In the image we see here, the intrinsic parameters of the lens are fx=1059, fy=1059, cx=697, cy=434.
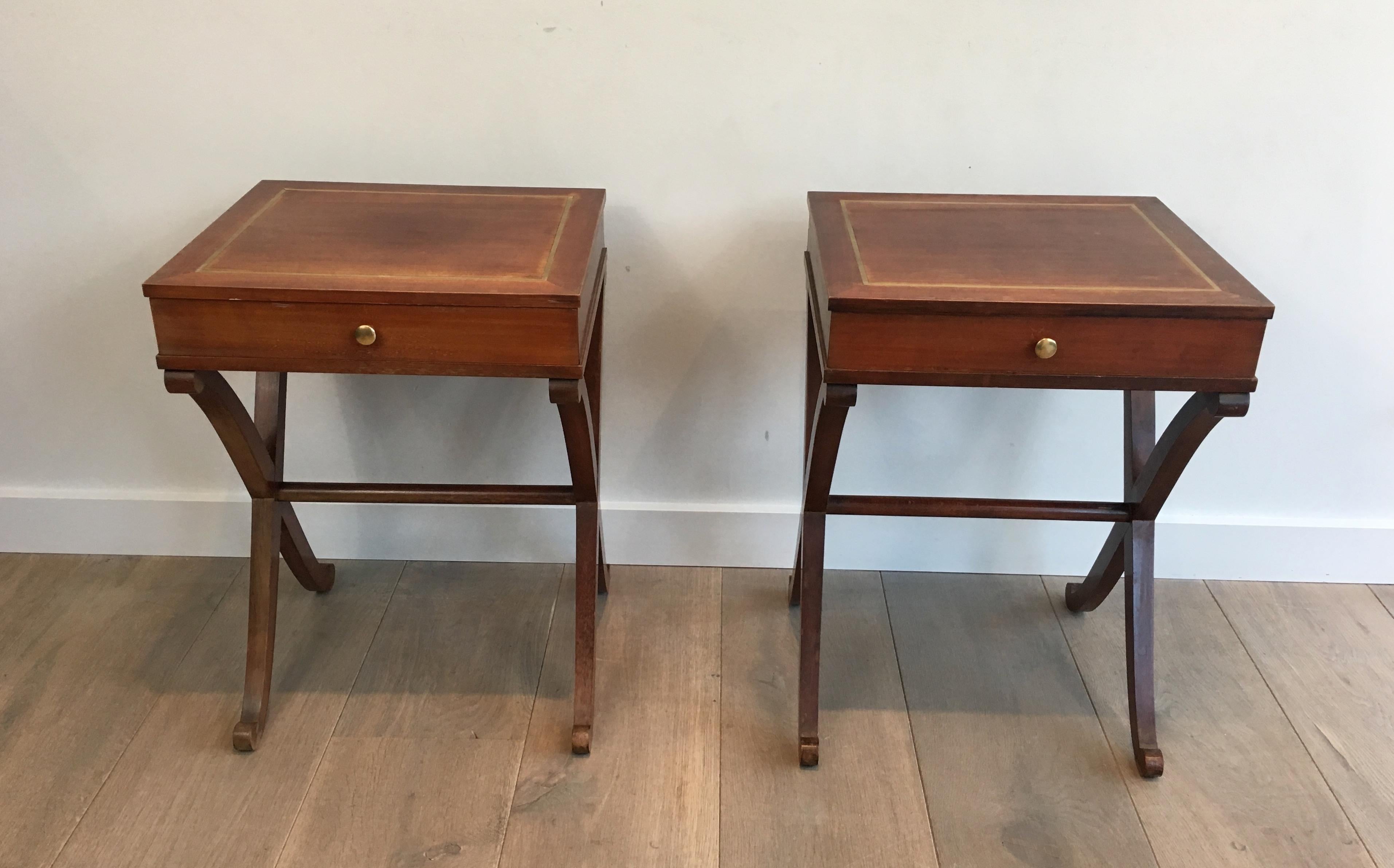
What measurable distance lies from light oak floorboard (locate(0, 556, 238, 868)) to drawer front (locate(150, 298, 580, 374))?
666 mm

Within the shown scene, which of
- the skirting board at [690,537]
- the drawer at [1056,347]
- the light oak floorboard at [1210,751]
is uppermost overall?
the drawer at [1056,347]

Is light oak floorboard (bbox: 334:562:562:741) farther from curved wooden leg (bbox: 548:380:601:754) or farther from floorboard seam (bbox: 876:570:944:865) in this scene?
floorboard seam (bbox: 876:570:944:865)

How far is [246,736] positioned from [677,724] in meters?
0.63

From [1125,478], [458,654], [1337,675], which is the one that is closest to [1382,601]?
[1337,675]

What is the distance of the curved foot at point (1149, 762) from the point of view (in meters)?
1.53

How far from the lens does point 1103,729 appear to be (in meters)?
1.63

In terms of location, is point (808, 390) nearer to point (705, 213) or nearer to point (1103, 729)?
point (705, 213)

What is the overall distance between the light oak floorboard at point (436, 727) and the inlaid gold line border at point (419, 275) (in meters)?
0.72

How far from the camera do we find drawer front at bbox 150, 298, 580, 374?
1236 mm

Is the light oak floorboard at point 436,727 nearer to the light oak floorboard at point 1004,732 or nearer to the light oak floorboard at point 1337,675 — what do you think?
the light oak floorboard at point 1004,732

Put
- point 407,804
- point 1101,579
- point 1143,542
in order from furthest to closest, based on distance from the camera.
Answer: point 1101,579
point 1143,542
point 407,804

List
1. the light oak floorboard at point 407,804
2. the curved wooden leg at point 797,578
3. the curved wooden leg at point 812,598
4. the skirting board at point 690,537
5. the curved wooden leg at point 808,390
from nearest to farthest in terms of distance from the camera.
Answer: the light oak floorboard at point 407,804 < the curved wooden leg at point 812,598 < the curved wooden leg at point 808,390 < the curved wooden leg at point 797,578 < the skirting board at point 690,537

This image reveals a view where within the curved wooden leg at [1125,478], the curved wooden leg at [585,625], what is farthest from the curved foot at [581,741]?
the curved wooden leg at [1125,478]

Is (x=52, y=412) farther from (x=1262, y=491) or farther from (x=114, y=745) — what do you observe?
(x=1262, y=491)
